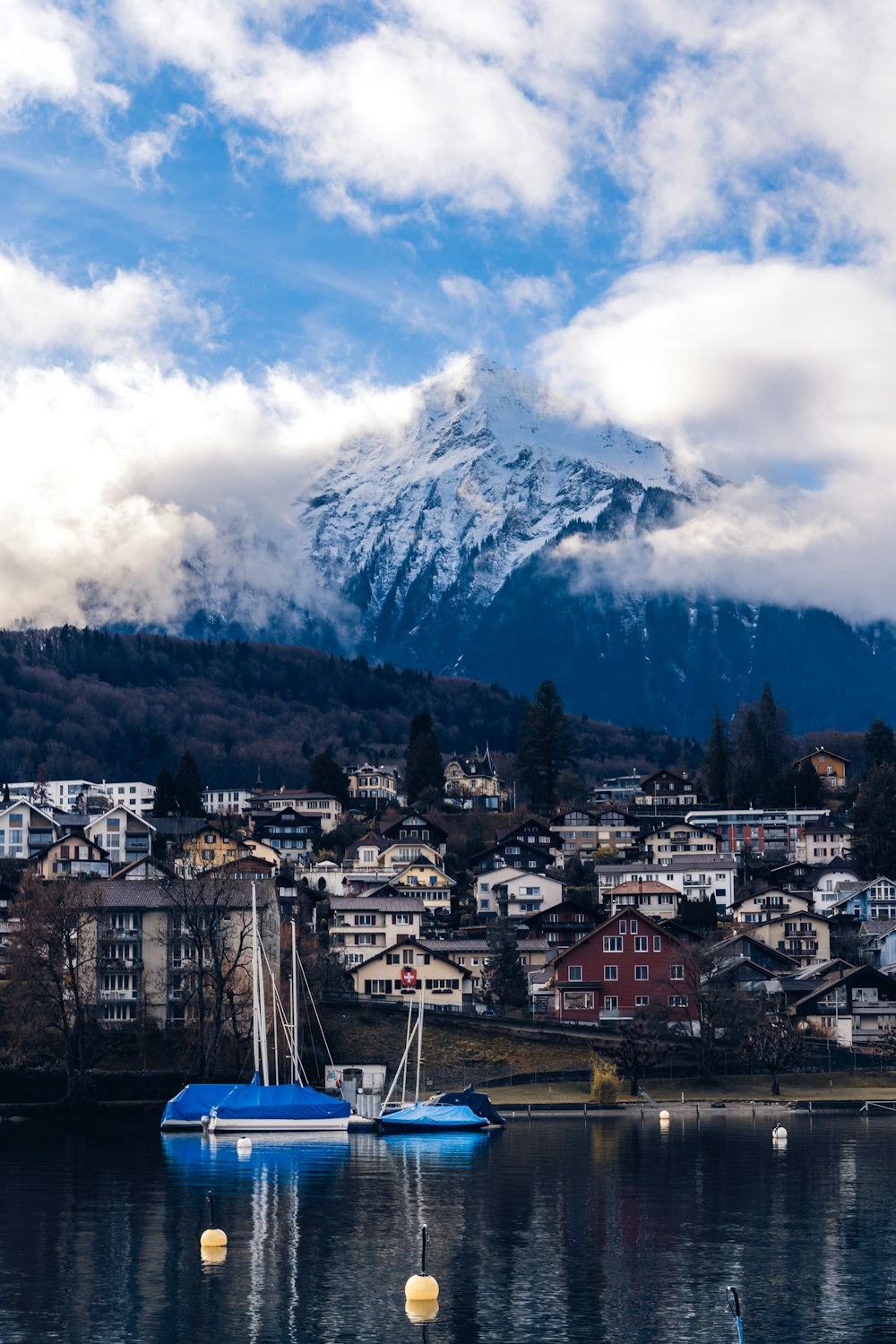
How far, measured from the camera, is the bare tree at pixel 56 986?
12075 centimetres

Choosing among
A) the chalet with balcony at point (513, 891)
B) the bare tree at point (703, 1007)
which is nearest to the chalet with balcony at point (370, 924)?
the chalet with balcony at point (513, 891)

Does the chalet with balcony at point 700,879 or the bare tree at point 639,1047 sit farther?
the chalet with balcony at point 700,879

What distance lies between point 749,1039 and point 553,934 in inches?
1670

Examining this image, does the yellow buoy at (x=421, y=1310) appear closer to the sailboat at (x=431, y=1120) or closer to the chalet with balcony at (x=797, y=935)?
the sailboat at (x=431, y=1120)

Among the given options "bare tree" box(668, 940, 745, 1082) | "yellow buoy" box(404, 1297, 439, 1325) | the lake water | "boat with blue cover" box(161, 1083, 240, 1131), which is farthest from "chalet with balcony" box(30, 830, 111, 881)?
"yellow buoy" box(404, 1297, 439, 1325)

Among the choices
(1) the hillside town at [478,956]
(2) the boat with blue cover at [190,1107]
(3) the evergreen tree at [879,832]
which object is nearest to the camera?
(2) the boat with blue cover at [190,1107]

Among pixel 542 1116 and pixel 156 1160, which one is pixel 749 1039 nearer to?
pixel 542 1116

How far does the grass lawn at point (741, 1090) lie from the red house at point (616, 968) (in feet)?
66.1

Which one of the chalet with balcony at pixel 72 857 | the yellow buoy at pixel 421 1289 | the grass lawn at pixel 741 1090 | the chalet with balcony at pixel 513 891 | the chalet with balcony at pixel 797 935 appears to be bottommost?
the grass lawn at pixel 741 1090

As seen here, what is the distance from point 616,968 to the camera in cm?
14562

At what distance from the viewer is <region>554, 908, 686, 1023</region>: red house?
144500 mm

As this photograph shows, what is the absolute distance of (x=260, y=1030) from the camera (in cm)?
11162

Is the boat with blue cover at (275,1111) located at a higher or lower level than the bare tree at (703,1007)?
lower

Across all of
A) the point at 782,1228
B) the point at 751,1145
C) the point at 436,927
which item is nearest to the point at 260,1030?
the point at 751,1145
